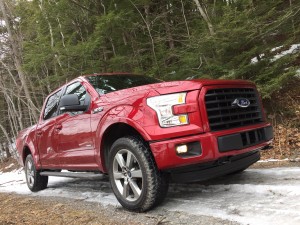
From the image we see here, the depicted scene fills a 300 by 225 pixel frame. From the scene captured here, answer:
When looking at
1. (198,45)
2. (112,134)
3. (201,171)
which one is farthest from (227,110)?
(198,45)

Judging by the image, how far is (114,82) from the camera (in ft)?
16.8

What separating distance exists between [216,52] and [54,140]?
4.98m

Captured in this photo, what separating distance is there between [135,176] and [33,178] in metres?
4.02

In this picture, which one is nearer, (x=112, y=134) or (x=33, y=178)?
(x=112, y=134)

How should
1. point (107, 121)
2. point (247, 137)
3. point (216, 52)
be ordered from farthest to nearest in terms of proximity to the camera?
1. point (216, 52)
2. point (107, 121)
3. point (247, 137)

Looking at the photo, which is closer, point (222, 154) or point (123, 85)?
point (222, 154)

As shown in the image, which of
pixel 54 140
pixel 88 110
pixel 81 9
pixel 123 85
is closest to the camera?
pixel 88 110

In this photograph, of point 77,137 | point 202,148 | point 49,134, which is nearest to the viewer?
point 202,148

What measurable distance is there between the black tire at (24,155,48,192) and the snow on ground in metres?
1.77

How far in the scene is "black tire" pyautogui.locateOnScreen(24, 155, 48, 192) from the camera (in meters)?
7.04

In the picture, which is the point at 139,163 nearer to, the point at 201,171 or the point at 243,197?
the point at 201,171

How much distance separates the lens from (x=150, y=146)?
3.63 metres

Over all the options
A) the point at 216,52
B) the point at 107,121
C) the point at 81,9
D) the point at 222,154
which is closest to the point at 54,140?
the point at 107,121

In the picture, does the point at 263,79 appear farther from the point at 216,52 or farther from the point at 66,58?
the point at 66,58
